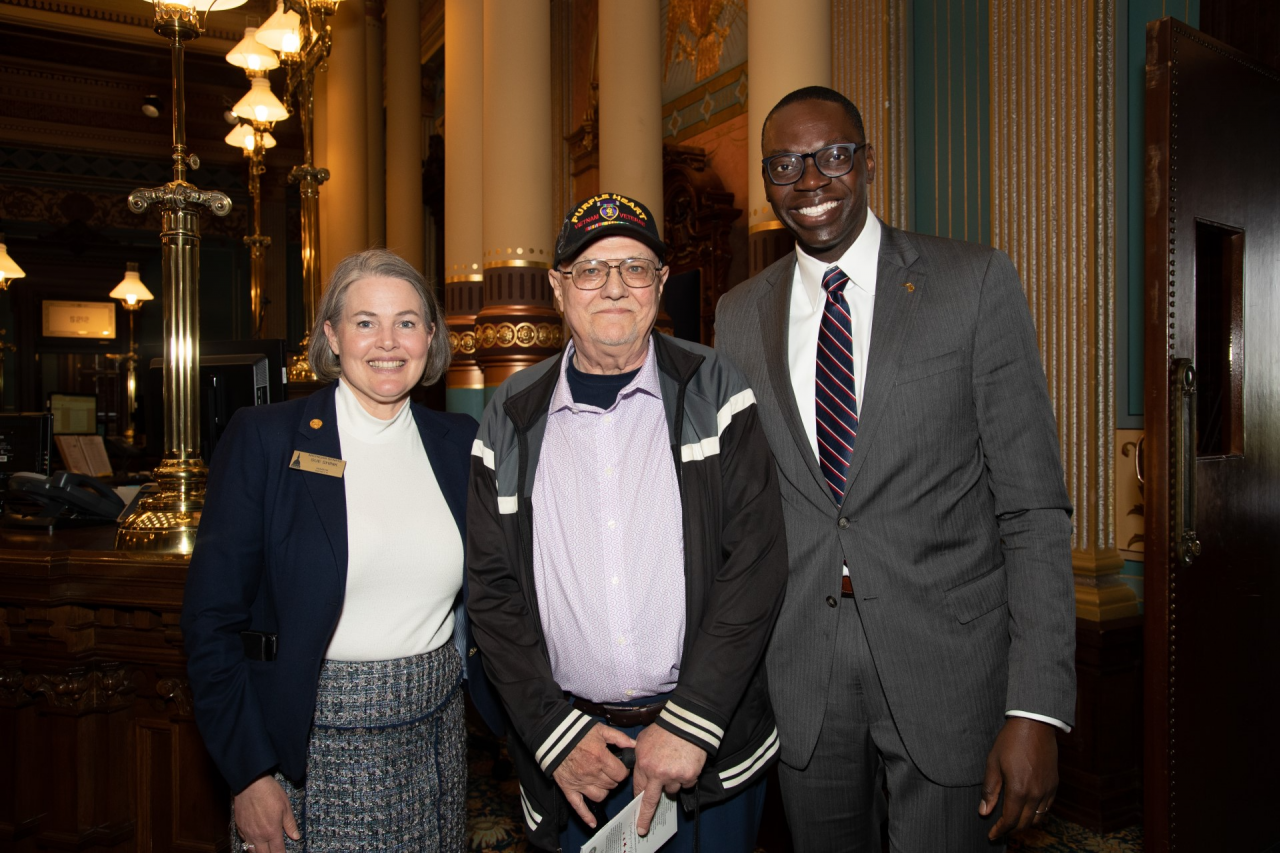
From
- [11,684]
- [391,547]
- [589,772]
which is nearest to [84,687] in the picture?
[11,684]

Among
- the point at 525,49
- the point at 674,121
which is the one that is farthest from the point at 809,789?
the point at 674,121

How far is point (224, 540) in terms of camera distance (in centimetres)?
145

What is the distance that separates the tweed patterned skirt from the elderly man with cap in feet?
0.73

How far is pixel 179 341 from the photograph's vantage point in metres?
2.27

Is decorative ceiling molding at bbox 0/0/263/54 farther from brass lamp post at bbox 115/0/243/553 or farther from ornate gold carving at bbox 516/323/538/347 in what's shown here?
brass lamp post at bbox 115/0/243/553

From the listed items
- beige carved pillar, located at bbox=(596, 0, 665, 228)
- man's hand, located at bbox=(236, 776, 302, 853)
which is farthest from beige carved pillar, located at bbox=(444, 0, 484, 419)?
man's hand, located at bbox=(236, 776, 302, 853)

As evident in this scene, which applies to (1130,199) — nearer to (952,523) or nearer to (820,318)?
(820,318)

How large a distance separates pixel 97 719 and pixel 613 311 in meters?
1.91

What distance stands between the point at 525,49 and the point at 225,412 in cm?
270

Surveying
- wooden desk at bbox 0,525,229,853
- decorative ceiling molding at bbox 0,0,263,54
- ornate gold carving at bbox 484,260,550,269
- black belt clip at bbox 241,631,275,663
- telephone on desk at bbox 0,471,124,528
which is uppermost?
decorative ceiling molding at bbox 0,0,263,54

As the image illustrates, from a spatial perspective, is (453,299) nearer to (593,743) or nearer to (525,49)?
(525,49)

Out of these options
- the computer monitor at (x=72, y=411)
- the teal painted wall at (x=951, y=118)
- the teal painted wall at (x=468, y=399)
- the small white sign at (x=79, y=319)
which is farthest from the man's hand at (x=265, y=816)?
the small white sign at (x=79, y=319)

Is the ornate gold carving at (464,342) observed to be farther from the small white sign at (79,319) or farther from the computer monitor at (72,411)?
the small white sign at (79,319)

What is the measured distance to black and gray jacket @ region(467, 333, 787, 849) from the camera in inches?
52.5
